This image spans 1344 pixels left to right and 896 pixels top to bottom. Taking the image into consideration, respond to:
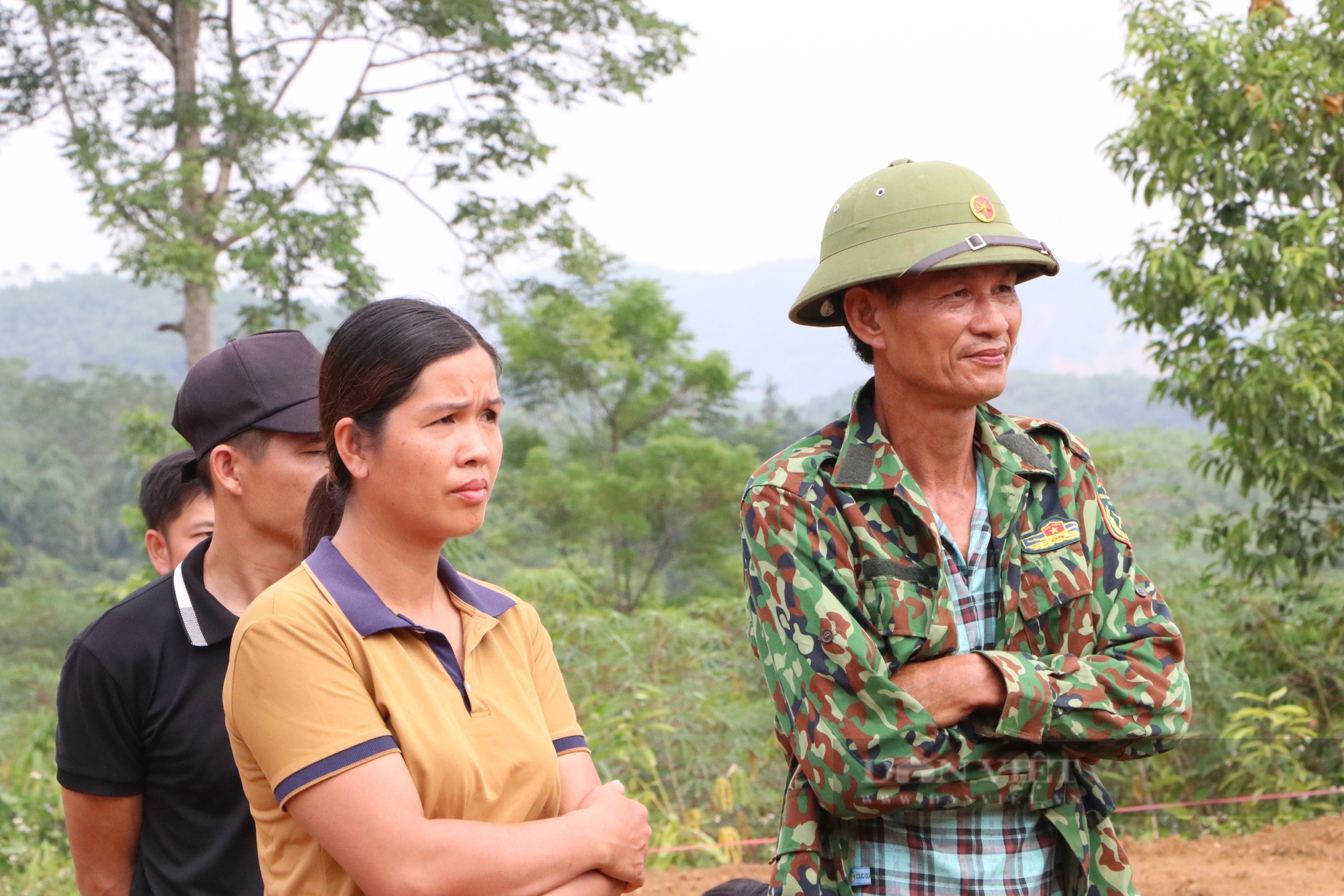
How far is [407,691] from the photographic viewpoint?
160cm

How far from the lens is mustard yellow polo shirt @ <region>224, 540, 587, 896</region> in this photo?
1.51 metres

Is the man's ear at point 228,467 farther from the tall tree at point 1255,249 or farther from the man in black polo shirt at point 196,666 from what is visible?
the tall tree at point 1255,249

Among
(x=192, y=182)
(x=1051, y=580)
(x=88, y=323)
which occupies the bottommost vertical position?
(x=1051, y=580)

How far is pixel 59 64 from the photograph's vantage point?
11141 mm

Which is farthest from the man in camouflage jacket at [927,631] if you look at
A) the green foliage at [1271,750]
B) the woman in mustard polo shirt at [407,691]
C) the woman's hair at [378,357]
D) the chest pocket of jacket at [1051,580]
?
the green foliage at [1271,750]

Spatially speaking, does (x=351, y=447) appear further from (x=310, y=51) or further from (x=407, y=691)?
(x=310, y=51)

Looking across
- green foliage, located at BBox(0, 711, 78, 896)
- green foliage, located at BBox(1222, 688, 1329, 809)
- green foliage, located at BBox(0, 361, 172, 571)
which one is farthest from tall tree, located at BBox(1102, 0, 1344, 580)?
green foliage, located at BBox(0, 361, 172, 571)

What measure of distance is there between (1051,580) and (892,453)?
348mm

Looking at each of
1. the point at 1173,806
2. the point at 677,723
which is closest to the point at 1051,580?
the point at 1173,806

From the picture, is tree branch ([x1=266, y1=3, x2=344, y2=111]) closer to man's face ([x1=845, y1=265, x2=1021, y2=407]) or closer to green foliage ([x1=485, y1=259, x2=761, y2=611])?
green foliage ([x1=485, y1=259, x2=761, y2=611])

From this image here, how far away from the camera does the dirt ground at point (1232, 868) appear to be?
4.48 m

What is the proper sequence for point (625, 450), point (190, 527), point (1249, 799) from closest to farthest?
point (190, 527), point (1249, 799), point (625, 450)

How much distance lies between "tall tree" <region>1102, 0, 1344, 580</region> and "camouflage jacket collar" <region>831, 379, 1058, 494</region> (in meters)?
3.66

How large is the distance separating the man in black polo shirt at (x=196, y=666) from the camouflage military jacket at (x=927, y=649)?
85 cm
